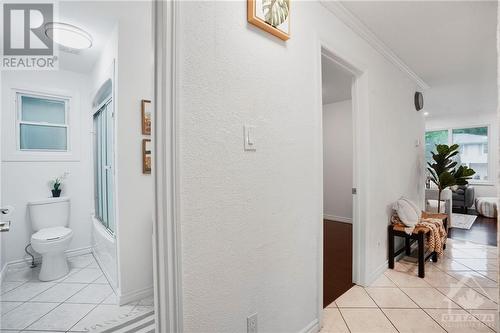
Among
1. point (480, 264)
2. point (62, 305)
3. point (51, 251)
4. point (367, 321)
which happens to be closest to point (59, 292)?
point (62, 305)

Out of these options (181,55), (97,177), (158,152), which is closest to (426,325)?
(158,152)

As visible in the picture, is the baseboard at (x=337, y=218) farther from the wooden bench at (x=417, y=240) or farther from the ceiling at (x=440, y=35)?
the ceiling at (x=440, y=35)

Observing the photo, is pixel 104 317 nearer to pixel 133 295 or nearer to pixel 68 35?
pixel 133 295

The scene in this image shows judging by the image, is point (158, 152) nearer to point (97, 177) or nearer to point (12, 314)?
point (12, 314)

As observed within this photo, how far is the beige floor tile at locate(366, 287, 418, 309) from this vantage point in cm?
202

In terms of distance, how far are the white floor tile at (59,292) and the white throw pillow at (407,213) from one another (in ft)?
11.3

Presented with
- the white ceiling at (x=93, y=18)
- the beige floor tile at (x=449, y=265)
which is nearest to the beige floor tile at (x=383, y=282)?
the beige floor tile at (x=449, y=265)

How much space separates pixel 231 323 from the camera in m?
1.16

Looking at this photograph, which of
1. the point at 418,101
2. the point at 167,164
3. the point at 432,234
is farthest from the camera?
the point at 418,101

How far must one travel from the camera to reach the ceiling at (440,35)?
6.33 feet

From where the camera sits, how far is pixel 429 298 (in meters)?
2.12

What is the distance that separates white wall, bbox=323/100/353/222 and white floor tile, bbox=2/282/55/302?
468cm

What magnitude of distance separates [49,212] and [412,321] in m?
3.86

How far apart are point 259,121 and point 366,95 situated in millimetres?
1597
